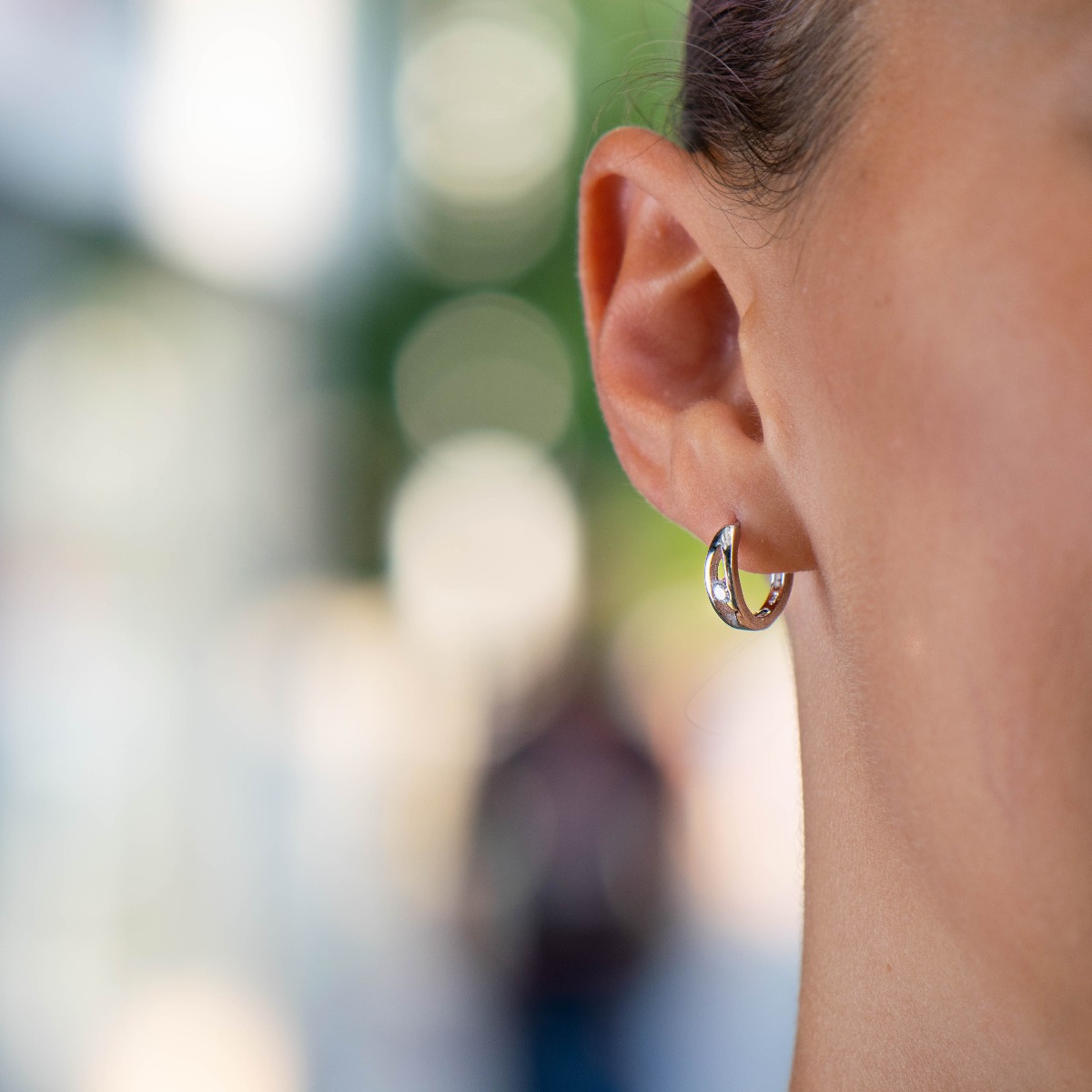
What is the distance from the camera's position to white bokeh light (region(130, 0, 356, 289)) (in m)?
4.98

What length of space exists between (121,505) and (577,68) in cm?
346

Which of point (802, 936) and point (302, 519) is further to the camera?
point (302, 519)

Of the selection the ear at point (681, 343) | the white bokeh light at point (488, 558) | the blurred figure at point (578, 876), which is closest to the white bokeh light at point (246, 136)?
the white bokeh light at point (488, 558)

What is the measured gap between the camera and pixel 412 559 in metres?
7.01

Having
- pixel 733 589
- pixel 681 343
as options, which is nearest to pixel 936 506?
pixel 733 589

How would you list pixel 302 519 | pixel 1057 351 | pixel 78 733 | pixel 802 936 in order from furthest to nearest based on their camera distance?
pixel 302 519
pixel 78 733
pixel 802 936
pixel 1057 351

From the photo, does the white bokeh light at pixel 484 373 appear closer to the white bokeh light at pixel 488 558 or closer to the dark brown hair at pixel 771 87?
the white bokeh light at pixel 488 558

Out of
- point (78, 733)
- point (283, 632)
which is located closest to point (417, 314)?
point (283, 632)

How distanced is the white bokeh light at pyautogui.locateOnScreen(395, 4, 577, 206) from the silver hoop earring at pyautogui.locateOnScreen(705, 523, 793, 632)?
6.40m

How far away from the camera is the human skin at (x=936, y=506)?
0.55 m

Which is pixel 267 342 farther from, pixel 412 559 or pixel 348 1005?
pixel 348 1005

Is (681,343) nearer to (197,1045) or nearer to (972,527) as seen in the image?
(972,527)

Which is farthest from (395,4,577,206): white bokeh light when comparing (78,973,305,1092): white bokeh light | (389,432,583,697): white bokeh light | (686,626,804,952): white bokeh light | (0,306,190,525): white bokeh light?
(78,973,305,1092): white bokeh light

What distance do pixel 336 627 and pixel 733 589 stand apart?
5564 mm
